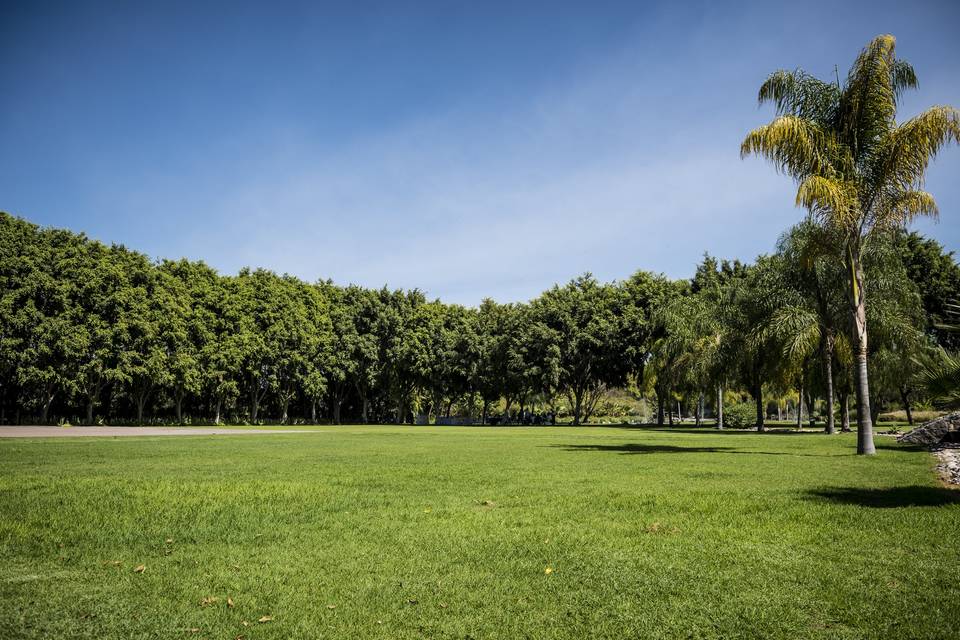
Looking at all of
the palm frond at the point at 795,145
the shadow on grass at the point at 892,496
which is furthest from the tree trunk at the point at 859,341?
the shadow on grass at the point at 892,496

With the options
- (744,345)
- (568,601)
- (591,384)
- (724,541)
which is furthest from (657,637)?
(591,384)

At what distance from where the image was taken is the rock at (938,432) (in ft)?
64.5

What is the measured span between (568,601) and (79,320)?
168ft

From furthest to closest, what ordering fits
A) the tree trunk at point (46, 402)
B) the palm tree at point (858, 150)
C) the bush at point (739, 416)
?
the bush at point (739, 416)
the tree trunk at point (46, 402)
the palm tree at point (858, 150)

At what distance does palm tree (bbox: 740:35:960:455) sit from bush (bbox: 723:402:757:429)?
134 feet

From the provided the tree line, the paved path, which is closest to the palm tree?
the tree line

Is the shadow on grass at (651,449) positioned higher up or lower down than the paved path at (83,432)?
higher up

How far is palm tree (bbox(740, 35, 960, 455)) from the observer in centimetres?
1795

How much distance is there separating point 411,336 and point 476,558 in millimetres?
58409

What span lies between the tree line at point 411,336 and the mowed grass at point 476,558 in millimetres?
23492

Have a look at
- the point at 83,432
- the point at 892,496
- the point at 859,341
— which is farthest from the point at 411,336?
the point at 892,496

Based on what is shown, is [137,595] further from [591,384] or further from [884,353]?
[591,384]

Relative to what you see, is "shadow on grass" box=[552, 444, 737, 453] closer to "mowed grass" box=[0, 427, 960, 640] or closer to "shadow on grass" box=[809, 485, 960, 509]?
"mowed grass" box=[0, 427, 960, 640]

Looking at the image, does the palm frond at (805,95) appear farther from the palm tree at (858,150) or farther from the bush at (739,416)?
the bush at (739,416)
